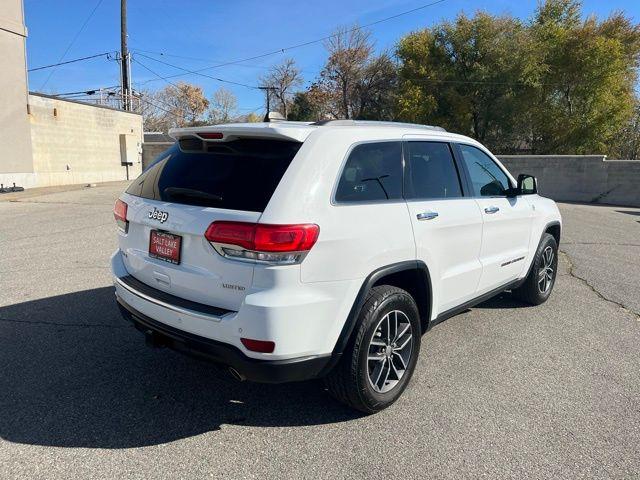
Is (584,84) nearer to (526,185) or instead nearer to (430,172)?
(526,185)

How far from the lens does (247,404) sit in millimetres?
3295

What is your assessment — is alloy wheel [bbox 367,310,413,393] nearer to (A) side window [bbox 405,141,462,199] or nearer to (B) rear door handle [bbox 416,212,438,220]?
(B) rear door handle [bbox 416,212,438,220]

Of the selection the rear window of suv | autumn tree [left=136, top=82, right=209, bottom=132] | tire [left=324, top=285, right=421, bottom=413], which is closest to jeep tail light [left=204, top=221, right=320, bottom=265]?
the rear window of suv

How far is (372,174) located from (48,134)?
19.3 m

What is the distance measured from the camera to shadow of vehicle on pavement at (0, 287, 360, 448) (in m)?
2.92

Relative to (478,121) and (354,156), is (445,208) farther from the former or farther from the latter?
(478,121)

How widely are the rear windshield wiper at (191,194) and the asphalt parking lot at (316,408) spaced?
1.37 metres

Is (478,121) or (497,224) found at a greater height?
(478,121)

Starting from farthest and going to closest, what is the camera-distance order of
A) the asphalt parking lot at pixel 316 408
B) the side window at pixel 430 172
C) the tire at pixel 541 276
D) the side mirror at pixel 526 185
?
the tire at pixel 541 276
the side mirror at pixel 526 185
the side window at pixel 430 172
the asphalt parking lot at pixel 316 408

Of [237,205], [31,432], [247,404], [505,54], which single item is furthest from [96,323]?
[505,54]

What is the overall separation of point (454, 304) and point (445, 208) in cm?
79

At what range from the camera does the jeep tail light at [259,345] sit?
2.58 meters

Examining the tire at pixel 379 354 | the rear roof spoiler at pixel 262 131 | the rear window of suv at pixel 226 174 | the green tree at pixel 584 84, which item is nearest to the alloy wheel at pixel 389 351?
the tire at pixel 379 354

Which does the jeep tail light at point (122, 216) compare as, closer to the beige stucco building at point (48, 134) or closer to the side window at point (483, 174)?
the side window at point (483, 174)
